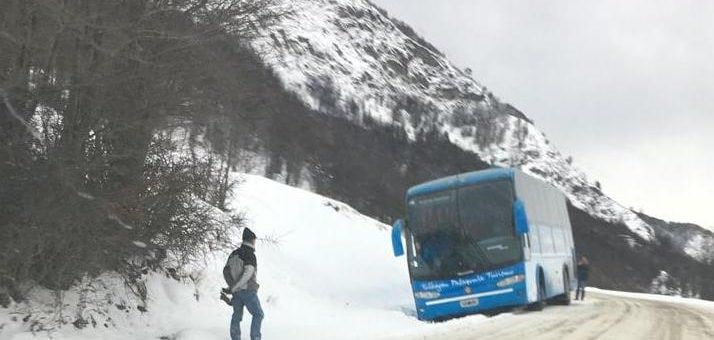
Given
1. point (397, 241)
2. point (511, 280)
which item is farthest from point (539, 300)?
point (397, 241)

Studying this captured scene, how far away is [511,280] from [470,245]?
1209 mm

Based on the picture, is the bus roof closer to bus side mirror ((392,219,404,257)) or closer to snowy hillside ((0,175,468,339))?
bus side mirror ((392,219,404,257))

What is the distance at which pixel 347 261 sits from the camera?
29.9 m

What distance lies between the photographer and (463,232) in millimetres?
16938

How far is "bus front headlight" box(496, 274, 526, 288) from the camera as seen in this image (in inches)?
648

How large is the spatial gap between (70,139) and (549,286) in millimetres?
14114

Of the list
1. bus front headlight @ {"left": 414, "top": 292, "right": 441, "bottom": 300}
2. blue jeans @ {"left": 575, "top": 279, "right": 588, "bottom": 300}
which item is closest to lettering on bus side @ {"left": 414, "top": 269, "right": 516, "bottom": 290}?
bus front headlight @ {"left": 414, "top": 292, "right": 441, "bottom": 300}

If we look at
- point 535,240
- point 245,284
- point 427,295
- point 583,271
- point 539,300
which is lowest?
point 539,300

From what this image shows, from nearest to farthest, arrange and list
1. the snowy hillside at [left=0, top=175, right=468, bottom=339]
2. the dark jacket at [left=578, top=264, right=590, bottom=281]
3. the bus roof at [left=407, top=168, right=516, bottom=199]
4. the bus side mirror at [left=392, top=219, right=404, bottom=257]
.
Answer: the snowy hillside at [left=0, top=175, right=468, bottom=339] < the bus side mirror at [left=392, top=219, right=404, bottom=257] < the bus roof at [left=407, top=168, right=516, bottom=199] < the dark jacket at [left=578, top=264, right=590, bottom=281]

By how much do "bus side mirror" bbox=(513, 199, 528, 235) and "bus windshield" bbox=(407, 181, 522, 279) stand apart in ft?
1.10

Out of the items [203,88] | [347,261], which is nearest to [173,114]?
[203,88]

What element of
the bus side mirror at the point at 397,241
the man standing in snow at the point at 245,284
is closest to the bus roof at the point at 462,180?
the bus side mirror at the point at 397,241

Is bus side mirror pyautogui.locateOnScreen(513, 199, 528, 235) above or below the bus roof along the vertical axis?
below

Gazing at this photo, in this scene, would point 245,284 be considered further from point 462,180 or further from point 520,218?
point 462,180
